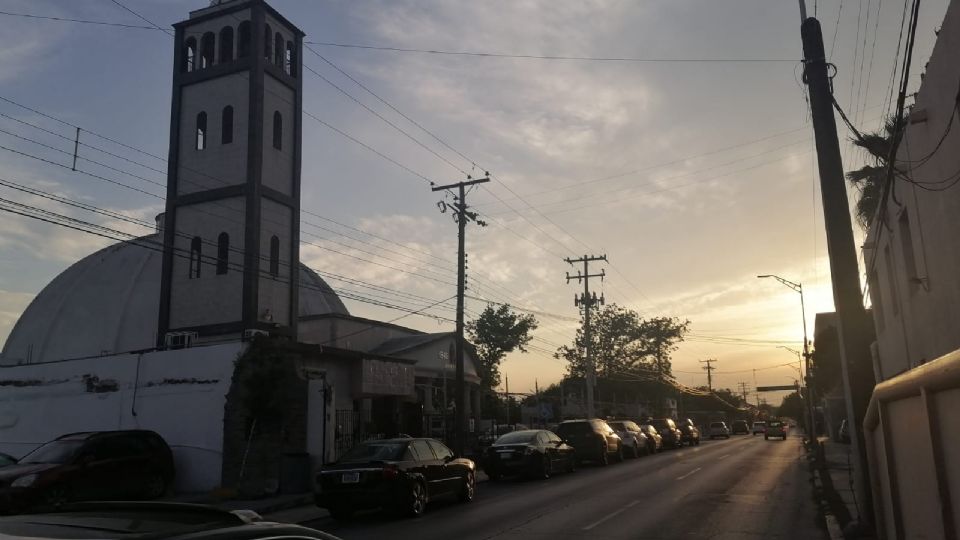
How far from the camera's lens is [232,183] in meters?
30.0

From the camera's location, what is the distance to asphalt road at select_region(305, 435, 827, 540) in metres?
11.8

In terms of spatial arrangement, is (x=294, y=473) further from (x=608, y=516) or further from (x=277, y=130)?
(x=277, y=130)

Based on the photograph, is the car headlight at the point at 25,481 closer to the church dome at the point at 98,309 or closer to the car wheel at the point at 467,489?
the car wheel at the point at 467,489

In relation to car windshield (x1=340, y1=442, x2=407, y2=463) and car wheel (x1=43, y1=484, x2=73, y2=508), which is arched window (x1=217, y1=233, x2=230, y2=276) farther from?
car windshield (x1=340, y1=442, x2=407, y2=463)

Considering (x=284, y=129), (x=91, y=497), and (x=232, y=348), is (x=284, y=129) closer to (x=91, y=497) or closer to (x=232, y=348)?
(x=232, y=348)

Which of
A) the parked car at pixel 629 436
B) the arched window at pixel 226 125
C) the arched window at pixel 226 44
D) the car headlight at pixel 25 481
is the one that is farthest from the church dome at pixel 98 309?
the car headlight at pixel 25 481

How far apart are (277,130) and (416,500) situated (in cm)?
2172

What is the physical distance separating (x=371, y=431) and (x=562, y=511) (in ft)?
45.2

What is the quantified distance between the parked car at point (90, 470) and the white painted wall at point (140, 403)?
106 centimetres

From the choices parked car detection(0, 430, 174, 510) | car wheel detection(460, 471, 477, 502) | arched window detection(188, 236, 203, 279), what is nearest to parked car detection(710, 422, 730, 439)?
arched window detection(188, 236, 203, 279)

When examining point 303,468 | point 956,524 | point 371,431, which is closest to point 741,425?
point 371,431

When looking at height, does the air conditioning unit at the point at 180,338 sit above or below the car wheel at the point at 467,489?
above

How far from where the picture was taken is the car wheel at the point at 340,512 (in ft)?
46.5

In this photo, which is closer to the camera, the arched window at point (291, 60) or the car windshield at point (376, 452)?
the car windshield at point (376, 452)
